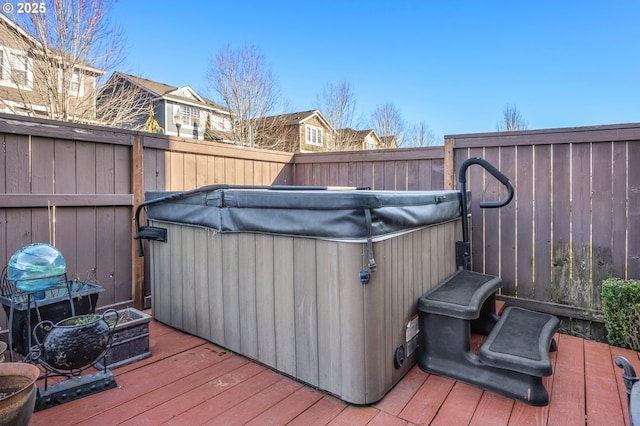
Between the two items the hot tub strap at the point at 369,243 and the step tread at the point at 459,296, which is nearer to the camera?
the hot tub strap at the point at 369,243

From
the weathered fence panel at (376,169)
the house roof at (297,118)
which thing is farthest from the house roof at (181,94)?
the weathered fence panel at (376,169)

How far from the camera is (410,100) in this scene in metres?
16.0

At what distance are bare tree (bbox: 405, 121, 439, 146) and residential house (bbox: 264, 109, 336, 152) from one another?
3674mm

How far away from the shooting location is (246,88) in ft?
44.9

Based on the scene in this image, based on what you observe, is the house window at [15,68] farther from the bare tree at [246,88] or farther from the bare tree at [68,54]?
the bare tree at [246,88]

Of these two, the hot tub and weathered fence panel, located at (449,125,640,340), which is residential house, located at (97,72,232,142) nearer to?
the hot tub

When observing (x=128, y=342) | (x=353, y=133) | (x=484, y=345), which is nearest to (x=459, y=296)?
(x=484, y=345)

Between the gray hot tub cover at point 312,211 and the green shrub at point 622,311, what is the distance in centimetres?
116

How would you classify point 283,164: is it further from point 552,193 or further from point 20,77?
point 20,77

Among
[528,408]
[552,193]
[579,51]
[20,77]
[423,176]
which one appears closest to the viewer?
[528,408]

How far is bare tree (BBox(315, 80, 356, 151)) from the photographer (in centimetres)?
1579

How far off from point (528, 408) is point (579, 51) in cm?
1081

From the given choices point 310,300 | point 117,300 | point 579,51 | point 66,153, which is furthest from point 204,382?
point 579,51

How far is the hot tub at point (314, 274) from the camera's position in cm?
179
